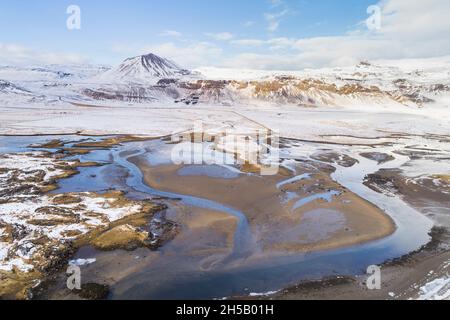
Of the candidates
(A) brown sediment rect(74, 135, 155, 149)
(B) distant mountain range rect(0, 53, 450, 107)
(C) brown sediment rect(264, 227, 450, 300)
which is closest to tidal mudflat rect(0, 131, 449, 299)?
(C) brown sediment rect(264, 227, 450, 300)

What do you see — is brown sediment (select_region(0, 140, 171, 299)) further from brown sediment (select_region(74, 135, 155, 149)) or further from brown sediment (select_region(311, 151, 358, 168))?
brown sediment (select_region(311, 151, 358, 168))

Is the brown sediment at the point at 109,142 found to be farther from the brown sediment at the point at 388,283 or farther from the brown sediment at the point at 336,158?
the brown sediment at the point at 388,283

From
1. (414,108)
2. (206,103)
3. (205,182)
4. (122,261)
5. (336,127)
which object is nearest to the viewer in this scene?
(122,261)

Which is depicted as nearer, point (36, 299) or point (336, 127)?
point (36, 299)

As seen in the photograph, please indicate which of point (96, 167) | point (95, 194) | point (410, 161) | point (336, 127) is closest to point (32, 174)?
point (96, 167)

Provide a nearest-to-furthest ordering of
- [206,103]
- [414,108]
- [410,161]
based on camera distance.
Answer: [410,161] < [414,108] < [206,103]
